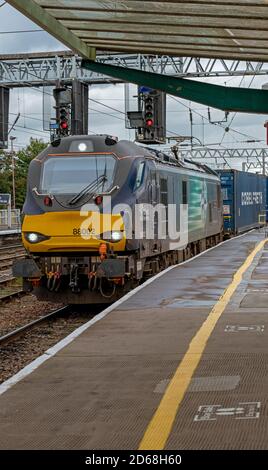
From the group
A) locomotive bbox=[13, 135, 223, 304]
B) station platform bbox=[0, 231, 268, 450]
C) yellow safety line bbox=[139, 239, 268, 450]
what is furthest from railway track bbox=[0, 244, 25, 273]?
yellow safety line bbox=[139, 239, 268, 450]

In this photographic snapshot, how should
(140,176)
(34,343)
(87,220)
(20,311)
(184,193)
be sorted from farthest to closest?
(184,193), (20,311), (140,176), (87,220), (34,343)

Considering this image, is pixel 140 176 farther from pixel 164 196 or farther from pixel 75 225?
pixel 164 196

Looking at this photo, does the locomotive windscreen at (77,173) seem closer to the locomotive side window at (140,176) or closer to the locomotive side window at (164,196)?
the locomotive side window at (140,176)

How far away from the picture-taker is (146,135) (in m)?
24.6

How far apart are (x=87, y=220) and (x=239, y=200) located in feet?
74.3

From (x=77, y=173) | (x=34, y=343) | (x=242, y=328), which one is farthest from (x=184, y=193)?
(x=242, y=328)

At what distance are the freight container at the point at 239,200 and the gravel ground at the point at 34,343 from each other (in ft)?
67.6

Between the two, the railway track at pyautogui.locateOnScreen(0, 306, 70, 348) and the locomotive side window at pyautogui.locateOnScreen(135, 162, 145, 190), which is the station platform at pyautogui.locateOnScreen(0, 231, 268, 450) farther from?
the locomotive side window at pyautogui.locateOnScreen(135, 162, 145, 190)

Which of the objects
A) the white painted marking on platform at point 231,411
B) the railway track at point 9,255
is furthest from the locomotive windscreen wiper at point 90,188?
the railway track at point 9,255

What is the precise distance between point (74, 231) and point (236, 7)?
6.96 meters

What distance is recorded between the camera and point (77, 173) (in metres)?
14.7

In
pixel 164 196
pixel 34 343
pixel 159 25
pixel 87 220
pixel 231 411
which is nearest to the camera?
pixel 231 411

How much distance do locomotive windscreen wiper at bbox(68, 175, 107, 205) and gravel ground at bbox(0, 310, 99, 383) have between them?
228 cm

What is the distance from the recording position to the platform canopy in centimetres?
815
